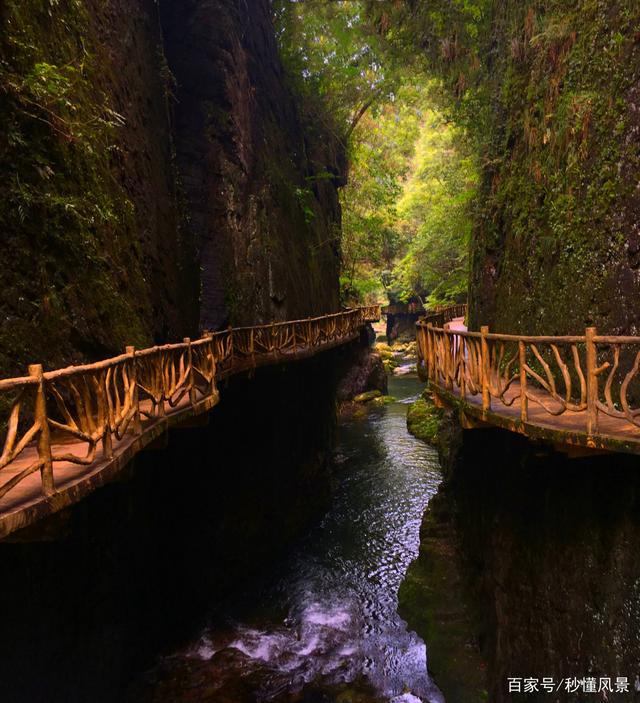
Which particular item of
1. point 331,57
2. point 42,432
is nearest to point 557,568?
point 42,432

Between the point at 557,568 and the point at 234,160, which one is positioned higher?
the point at 234,160

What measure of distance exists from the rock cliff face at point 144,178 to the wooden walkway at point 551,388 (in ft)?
17.6

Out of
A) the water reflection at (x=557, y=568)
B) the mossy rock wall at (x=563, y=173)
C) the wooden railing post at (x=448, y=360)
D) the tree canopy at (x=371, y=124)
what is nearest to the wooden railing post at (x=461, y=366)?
the wooden railing post at (x=448, y=360)

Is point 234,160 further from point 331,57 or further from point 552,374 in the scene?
point 552,374

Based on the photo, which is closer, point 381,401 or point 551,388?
point 551,388

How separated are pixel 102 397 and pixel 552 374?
5368mm

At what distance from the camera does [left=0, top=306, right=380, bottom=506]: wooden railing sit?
3615 millimetres

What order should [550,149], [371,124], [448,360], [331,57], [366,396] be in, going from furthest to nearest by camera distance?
[366,396] < [371,124] < [331,57] < [550,149] < [448,360]

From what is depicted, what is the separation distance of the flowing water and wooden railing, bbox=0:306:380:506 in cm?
565

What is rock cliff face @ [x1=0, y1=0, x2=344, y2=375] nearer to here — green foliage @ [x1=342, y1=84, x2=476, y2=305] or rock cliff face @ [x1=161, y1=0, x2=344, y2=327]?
rock cliff face @ [x1=161, y1=0, x2=344, y2=327]

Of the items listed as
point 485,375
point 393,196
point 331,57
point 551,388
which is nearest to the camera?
point 551,388

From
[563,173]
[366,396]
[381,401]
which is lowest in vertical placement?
[381,401]

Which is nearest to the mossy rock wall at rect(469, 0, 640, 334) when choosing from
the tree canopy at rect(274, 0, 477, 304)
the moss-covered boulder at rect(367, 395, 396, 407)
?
the tree canopy at rect(274, 0, 477, 304)

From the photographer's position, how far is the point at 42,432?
3.61 metres
